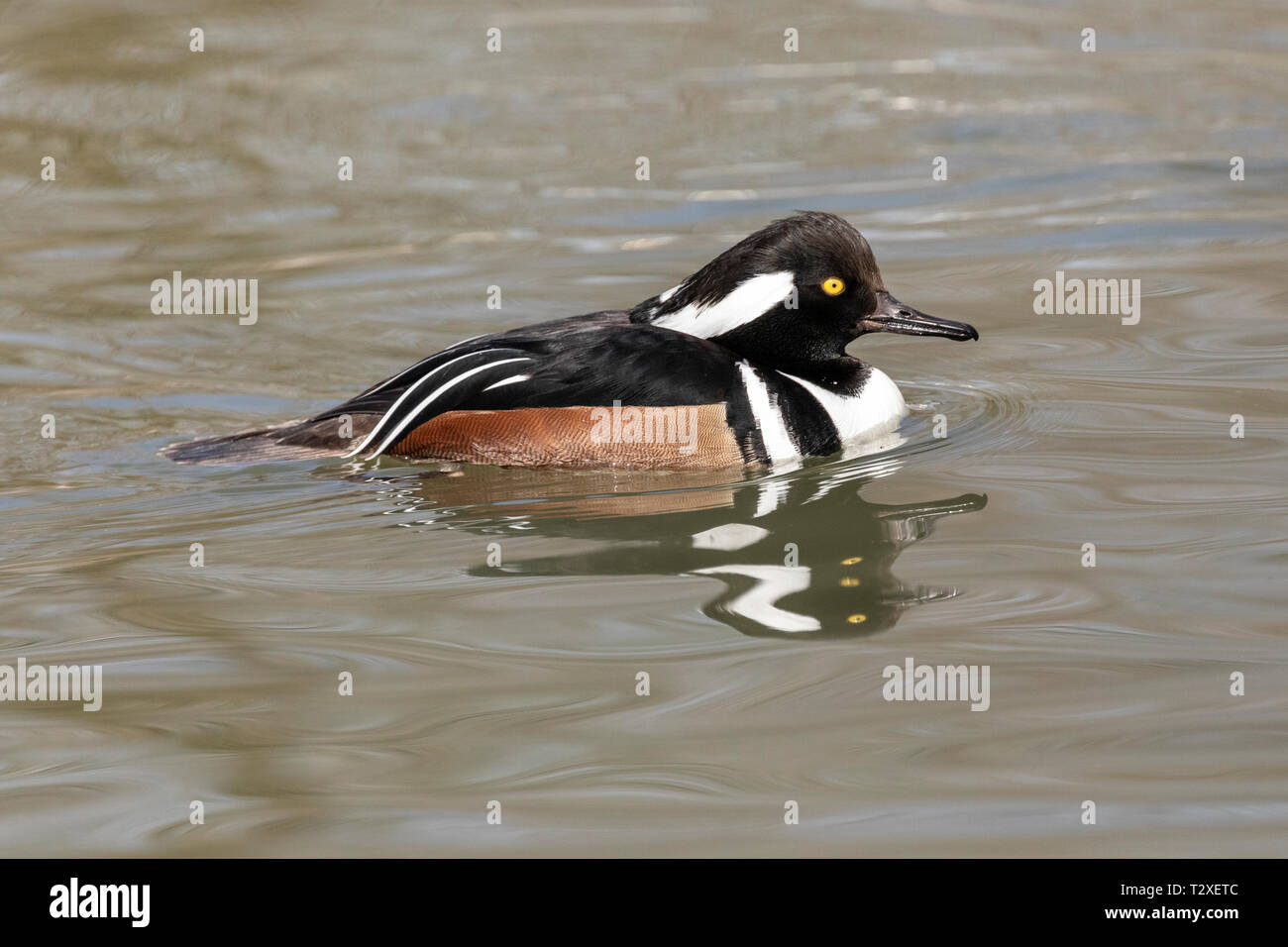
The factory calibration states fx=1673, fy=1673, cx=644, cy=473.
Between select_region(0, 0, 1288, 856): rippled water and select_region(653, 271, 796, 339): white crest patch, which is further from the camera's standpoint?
select_region(653, 271, 796, 339): white crest patch

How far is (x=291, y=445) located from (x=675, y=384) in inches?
73.0

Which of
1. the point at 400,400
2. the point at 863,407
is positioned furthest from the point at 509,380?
the point at 863,407

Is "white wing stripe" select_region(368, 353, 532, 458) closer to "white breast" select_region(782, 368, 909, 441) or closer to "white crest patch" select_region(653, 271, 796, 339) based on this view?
"white crest patch" select_region(653, 271, 796, 339)

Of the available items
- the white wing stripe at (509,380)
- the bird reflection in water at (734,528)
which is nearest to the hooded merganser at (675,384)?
the white wing stripe at (509,380)

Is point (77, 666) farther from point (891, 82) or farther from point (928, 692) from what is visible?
point (891, 82)

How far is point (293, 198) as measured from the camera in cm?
1315

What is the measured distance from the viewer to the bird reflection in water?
19.7 ft

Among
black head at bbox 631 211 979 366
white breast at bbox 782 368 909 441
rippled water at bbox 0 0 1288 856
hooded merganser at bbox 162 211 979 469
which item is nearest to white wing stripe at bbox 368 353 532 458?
hooded merganser at bbox 162 211 979 469

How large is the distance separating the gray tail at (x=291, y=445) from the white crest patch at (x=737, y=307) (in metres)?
1.52

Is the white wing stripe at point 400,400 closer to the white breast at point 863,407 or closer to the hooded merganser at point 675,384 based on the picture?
the hooded merganser at point 675,384

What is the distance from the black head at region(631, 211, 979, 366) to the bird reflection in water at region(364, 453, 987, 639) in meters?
0.63

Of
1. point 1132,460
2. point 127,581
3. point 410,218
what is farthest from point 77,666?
point 410,218

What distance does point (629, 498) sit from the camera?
7168 millimetres

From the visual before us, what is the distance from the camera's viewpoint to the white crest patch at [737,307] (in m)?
7.42
